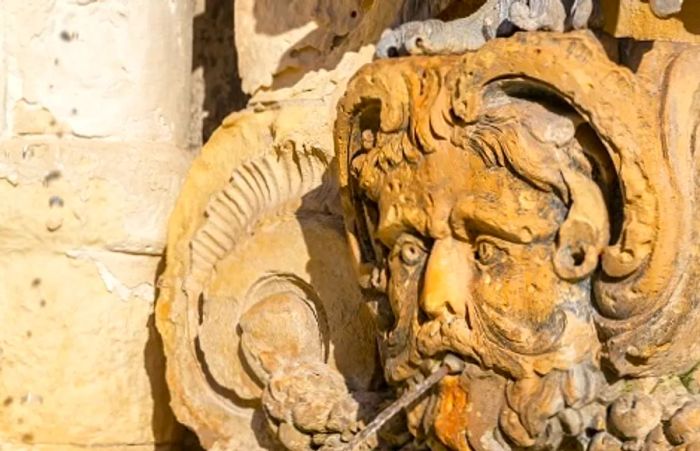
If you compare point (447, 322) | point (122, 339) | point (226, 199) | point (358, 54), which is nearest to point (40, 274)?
point (122, 339)

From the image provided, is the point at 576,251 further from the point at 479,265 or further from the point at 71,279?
the point at 71,279

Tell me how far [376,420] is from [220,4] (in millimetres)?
1163

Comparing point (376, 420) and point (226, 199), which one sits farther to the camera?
point (226, 199)

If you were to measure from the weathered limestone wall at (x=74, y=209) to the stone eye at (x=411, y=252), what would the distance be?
0.72 m

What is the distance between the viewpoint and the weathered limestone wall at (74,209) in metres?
2.56

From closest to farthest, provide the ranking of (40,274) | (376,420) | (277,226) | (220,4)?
(376,420) → (277,226) → (40,274) → (220,4)

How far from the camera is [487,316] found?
1895 mm

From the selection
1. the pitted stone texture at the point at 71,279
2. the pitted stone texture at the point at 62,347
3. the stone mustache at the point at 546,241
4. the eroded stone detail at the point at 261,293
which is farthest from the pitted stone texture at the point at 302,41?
the stone mustache at the point at 546,241

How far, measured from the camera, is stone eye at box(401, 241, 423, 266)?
1968 mm

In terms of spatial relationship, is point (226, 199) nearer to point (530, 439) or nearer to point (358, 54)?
point (358, 54)

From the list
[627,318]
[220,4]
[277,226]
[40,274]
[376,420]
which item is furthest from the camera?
[220,4]

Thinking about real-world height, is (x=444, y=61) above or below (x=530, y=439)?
above

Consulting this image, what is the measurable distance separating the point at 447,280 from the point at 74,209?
835 millimetres

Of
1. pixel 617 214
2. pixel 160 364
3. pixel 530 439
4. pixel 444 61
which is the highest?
pixel 444 61
